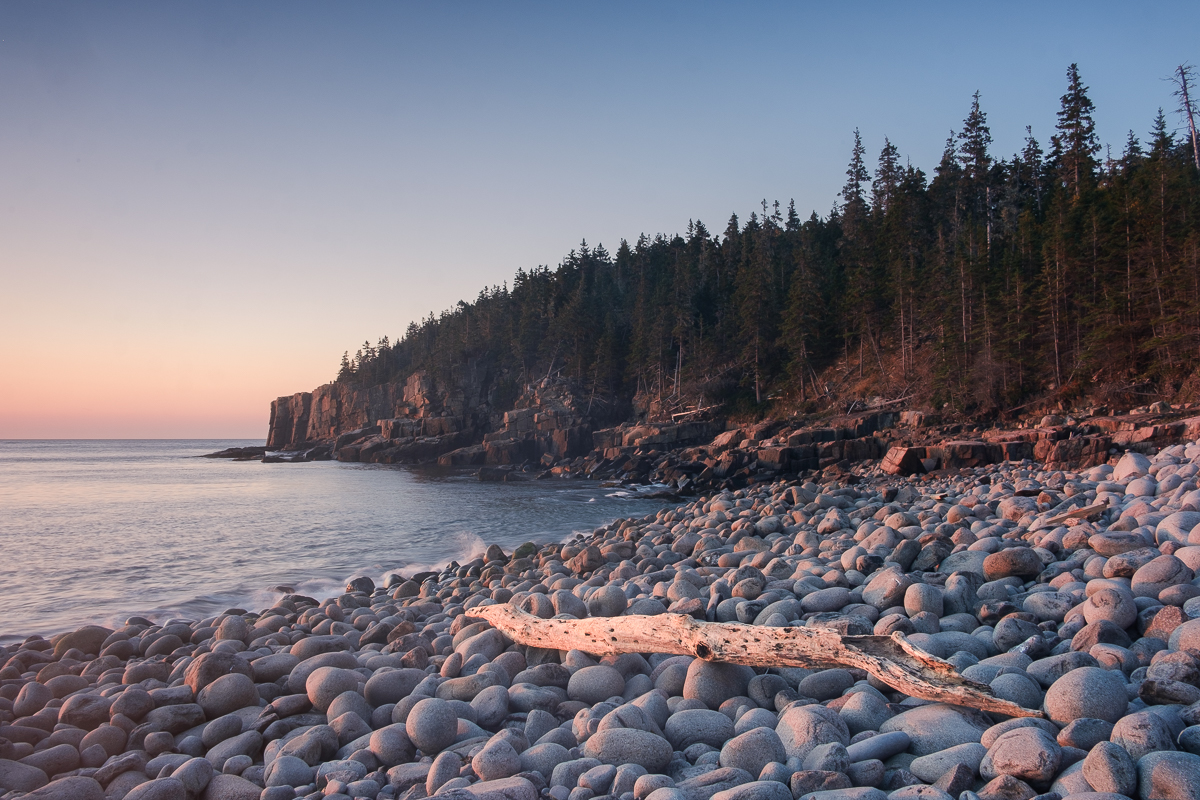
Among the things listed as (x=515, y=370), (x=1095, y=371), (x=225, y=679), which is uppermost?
→ (x=515, y=370)

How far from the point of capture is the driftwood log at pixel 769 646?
10.5 feet

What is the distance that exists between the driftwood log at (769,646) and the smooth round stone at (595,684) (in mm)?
285

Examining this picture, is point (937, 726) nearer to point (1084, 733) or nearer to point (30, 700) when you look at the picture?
point (1084, 733)

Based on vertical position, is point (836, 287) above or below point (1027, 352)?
above

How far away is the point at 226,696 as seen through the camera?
477 centimetres

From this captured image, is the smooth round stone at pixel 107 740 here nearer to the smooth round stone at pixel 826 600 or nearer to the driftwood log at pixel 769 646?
the driftwood log at pixel 769 646

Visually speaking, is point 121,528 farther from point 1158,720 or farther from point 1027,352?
point 1027,352

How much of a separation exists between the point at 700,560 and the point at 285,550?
11.3 metres

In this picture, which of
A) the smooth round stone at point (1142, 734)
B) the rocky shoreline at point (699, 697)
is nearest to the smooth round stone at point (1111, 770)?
the rocky shoreline at point (699, 697)

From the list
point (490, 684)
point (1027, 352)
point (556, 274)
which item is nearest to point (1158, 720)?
point (490, 684)

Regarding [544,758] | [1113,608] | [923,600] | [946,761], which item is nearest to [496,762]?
[544,758]

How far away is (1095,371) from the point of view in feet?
84.9

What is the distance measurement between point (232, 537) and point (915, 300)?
126 ft

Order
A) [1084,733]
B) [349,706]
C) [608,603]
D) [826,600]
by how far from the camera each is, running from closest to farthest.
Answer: [1084,733] → [349,706] → [826,600] → [608,603]
